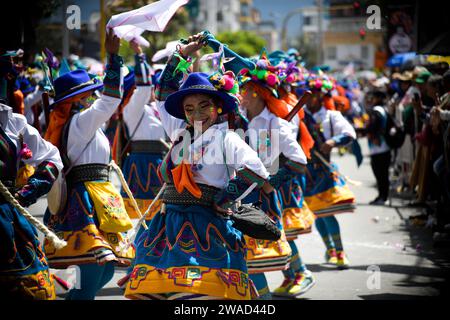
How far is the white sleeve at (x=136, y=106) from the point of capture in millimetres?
8594

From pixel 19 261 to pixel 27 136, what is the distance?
0.81 metres

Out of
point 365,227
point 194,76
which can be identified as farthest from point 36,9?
point 194,76

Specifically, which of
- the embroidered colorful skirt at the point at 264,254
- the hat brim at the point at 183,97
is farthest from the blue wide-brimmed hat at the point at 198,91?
the embroidered colorful skirt at the point at 264,254

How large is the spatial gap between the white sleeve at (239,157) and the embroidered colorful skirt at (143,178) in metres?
3.61

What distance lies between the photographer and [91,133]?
6.21 metres

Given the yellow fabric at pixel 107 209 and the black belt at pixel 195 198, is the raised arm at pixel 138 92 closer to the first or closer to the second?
the yellow fabric at pixel 107 209

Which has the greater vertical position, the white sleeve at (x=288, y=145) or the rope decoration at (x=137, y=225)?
the white sleeve at (x=288, y=145)

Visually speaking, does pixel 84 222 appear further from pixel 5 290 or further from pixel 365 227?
pixel 365 227

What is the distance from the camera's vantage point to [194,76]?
530cm

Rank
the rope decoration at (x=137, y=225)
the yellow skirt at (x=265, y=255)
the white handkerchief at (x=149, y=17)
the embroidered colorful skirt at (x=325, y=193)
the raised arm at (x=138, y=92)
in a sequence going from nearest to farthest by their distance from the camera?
1. the rope decoration at (x=137, y=225)
2. the white handkerchief at (x=149, y=17)
3. the yellow skirt at (x=265, y=255)
4. the raised arm at (x=138, y=92)
5. the embroidered colorful skirt at (x=325, y=193)

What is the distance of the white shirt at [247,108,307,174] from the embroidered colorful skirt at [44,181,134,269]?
135 centimetres

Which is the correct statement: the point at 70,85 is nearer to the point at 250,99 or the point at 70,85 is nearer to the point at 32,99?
the point at 250,99

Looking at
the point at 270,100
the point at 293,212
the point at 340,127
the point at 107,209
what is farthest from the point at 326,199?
the point at 107,209

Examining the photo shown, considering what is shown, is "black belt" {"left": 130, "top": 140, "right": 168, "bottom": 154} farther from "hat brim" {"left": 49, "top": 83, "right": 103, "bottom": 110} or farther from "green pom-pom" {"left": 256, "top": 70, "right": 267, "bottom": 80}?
"hat brim" {"left": 49, "top": 83, "right": 103, "bottom": 110}
